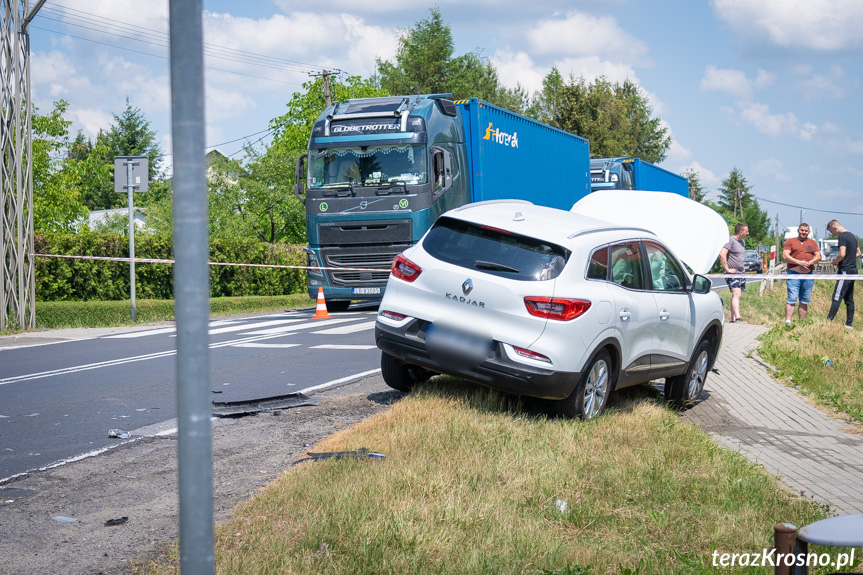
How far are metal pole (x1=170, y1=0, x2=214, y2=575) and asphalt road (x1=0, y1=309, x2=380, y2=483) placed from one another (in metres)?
4.10

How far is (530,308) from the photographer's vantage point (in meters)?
6.79

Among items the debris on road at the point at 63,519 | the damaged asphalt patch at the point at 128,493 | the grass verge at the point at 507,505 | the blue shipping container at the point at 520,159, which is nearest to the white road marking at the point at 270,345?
the damaged asphalt patch at the point at 128,493

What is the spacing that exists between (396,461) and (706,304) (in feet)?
15.8

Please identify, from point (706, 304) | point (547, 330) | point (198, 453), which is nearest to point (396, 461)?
point (547, 330)

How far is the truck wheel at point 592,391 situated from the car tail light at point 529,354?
423 mm

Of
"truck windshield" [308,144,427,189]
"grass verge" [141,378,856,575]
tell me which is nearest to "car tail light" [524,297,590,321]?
"grass verge" [141,378,856,575]

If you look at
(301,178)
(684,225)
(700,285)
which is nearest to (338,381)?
Answer: (700,285)

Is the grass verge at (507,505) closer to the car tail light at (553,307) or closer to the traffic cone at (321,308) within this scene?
the car tail light at (553,307)

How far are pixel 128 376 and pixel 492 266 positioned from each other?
15.9 ft

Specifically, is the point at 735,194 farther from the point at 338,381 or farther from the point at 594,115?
the point at 338,381

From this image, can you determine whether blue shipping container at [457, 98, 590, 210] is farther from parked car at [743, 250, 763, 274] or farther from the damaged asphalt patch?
parked car at [743, 250, 763, 274]

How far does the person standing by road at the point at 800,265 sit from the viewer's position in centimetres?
1594

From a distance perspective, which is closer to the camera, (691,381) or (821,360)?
(691,381)

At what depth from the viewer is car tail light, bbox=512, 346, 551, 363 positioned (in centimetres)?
672
